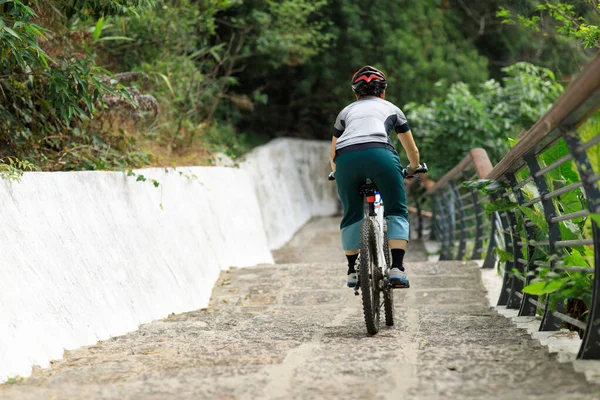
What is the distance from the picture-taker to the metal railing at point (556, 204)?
329 centimetres

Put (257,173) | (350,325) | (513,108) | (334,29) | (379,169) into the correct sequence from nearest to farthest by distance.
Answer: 1. (379,169)
2. (350,325)
3. (513,108)
4. (257,173)
5. (334,29)

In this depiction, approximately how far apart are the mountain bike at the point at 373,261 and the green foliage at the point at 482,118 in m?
8.34

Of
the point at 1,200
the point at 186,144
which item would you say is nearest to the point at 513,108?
the point at 186,144

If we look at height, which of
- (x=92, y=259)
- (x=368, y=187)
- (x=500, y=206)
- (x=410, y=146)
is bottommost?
(x=92, y=259)

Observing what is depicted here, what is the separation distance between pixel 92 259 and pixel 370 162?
1827 mm

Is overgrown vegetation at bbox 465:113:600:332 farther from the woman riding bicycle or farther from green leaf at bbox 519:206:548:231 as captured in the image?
the woman riding bicycle

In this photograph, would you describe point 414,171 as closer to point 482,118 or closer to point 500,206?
point 500,206

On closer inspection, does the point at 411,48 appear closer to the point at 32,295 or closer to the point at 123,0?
the point at 123,0

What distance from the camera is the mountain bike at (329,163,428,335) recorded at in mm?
4957

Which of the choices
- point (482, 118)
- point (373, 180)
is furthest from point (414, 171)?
point (482, 118)

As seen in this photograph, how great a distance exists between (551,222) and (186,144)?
27.4 ft

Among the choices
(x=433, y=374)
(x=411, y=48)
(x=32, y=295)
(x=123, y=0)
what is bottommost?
(x=433, y=374)

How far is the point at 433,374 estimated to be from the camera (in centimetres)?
343

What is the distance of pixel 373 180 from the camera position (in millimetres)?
5191
